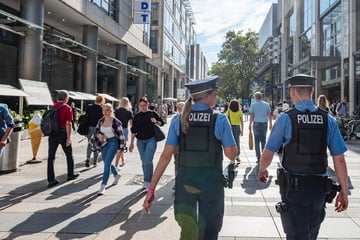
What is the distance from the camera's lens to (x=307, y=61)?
28609mm

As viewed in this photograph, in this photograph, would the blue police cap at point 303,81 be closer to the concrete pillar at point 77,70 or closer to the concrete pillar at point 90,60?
the concrete pillar at point 90,60

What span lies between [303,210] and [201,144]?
944mm

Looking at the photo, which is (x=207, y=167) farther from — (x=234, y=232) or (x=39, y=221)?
(x=39, y=221)

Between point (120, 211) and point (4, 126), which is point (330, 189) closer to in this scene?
point (120, 211)

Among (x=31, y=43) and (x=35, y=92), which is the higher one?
(x=31, y=43)

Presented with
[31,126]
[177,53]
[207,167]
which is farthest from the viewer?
[177,53]

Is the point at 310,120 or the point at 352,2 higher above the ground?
the point at 352,2

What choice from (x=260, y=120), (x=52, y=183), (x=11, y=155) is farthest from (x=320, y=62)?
(x=52, y=183)

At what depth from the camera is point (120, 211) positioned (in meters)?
5.32

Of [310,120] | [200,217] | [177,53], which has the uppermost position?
[177,53]

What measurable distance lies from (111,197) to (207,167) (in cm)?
368

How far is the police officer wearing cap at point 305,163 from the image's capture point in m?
2.81

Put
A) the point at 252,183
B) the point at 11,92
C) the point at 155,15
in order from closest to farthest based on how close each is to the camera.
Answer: the point at 252,183, the point at 11,92, the point at 155,15

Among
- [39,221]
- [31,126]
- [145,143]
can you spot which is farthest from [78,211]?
[31,126]
